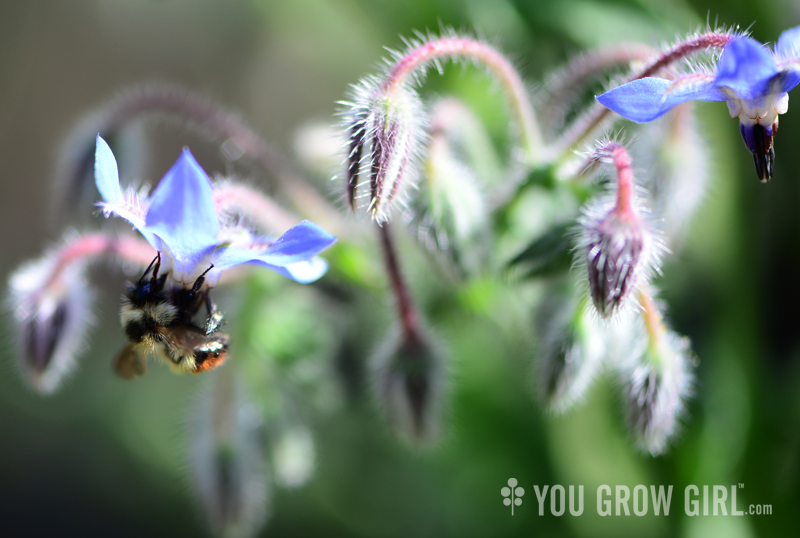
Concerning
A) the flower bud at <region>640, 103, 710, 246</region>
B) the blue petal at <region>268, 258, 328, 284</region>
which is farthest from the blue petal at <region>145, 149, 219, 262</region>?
the flower bud at <region>640, 103, 710, 246</region>

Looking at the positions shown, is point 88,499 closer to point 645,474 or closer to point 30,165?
point 30,165

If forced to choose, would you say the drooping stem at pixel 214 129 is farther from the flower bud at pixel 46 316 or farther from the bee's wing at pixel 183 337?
the bee's wing at pixel 183 337

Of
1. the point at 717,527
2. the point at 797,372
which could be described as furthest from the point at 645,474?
the point at 797,372

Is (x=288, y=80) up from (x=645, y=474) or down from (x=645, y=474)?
up

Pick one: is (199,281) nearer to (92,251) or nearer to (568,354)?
(92,251)

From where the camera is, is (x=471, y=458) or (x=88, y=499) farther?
(x=88, y=499)

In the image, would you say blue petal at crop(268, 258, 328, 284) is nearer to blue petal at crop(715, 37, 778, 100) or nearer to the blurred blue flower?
the blurred blue flower

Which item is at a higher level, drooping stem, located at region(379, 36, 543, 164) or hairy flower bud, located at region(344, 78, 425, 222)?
drooping stem, located at region(379, 36, 543, 164)

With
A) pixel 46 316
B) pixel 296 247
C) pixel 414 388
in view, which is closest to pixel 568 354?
pixel 414 388
